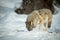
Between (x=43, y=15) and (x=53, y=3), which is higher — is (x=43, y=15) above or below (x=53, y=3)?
below

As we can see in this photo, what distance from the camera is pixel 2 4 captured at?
1891mm

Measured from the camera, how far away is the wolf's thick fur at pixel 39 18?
1907 mm

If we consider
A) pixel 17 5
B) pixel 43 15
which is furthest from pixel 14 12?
pixel 43 15

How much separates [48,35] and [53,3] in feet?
1.30

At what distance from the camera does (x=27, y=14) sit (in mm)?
1892

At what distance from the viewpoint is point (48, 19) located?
6.30ft

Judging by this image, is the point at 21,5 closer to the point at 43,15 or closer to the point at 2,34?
the point at 43,15

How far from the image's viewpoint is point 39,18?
191cm

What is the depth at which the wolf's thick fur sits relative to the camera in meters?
1.91

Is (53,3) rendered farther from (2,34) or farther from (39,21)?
(2,34)

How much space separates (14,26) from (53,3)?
1.81ft

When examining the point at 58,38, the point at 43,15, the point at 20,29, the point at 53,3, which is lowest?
the point at 58,38

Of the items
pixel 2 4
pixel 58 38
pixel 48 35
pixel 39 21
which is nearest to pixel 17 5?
pixel 2 4

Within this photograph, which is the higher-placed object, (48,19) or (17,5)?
(17,5)
